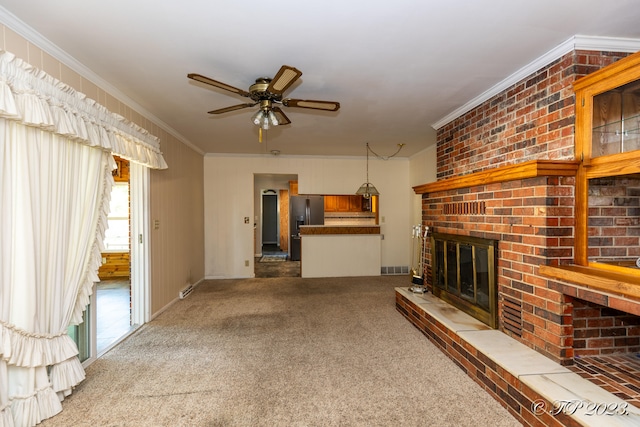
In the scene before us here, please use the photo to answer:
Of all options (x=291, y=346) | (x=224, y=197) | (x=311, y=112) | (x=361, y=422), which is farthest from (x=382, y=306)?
(x=224, y=197)

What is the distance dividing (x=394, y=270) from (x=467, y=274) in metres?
3.36

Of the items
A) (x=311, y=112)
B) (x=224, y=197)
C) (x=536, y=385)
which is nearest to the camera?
(x=536, y=385)

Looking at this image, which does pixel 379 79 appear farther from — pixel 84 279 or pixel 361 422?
pixel 84 279

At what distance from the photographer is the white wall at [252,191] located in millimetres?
5898

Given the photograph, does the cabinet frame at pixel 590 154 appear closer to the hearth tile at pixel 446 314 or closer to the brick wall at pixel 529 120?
the brick wall at pixel 529 120

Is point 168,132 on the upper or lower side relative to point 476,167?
upper

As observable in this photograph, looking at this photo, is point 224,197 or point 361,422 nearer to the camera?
point 361,422

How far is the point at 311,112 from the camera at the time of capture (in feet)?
11.4

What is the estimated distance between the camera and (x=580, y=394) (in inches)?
64.4

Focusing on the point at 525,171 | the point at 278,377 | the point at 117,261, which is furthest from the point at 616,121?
the point at 117,261

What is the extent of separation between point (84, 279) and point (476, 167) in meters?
3.55

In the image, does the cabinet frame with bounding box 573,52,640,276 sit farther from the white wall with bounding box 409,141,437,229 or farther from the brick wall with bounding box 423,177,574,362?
the white wall with bounding box 409,141,437,229

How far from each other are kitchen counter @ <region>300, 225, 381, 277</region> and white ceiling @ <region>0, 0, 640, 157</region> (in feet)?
10.4

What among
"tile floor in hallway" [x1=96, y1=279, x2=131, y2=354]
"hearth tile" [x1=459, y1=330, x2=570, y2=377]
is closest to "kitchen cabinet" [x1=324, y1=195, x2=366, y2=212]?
"tile floor in hallway" [x1=96, y1=279, x2=131, y2=354]
